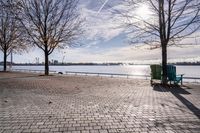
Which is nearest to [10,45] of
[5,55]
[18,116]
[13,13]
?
[5,55]

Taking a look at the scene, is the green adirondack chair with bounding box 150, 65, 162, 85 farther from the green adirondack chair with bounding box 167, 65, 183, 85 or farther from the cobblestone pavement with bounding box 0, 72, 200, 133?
the cobblestone pavement with bounding box 0, 72, 200, 133

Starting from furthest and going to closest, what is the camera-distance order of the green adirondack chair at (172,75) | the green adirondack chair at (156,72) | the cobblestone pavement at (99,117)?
the green adirondack chair at (156,72) < the green adirondack chair at (172,75) < the cobblestone pavement at (99,117)

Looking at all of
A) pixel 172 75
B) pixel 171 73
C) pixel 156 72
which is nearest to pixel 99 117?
pixel 172 75

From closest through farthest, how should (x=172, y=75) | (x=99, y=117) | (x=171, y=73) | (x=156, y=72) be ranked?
(x=99, y=117)
(x=172, y=75)
(x=171, y=73)
(x=156, y=72)

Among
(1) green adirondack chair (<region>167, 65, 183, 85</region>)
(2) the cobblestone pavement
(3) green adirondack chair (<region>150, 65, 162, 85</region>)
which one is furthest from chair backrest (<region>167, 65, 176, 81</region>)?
(2) the cobblestone pavement

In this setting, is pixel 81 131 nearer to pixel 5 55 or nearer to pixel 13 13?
pixel 13 13

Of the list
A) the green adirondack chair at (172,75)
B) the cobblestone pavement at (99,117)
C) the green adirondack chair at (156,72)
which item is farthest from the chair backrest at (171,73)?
the cobblestone pavement at (99,117)

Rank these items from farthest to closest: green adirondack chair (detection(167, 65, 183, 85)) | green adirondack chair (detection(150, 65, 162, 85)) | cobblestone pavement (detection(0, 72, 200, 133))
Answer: green adirondack chair (detection(150, 65, 162, 85)) → green adirondack chair (detection(167, 65, 183, 85)) → cobblestone pavement (detection(0, 72, 200, 133))

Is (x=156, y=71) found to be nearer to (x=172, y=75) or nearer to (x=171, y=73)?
(x=171, y=73)

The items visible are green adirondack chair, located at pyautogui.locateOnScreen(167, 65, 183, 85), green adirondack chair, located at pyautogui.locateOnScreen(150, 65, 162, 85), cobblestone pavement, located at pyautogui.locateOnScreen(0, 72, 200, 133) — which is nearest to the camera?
cobblestone pavement, located at pyautogui.locateOnScreen(0, 72, 200, 133)

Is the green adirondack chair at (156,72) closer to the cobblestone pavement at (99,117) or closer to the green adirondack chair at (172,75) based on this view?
the green adirondack chair at (172,75)

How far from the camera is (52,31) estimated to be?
2581 cm

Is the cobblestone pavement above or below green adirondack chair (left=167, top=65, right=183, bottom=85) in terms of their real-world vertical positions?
below

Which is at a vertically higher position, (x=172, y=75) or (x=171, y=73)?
(x=171, y=73)
